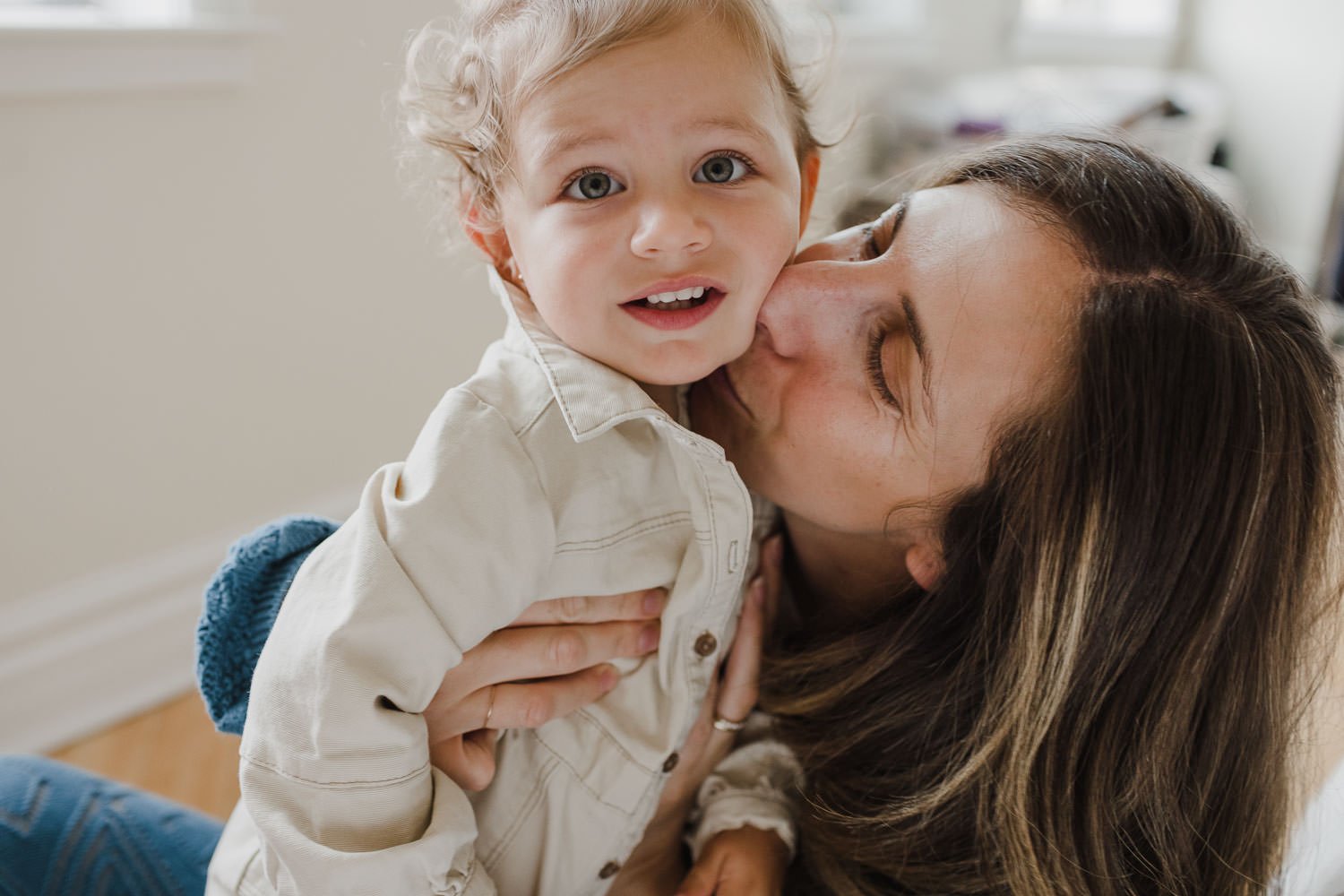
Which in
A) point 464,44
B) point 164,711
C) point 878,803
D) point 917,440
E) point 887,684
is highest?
point 464,44

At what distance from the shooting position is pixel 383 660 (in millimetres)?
787

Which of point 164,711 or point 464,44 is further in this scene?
point 164,711

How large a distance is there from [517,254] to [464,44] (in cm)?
20

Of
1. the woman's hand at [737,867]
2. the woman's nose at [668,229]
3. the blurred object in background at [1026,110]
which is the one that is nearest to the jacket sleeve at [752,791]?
the woman's hand at [737,867]

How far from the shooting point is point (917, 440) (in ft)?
3.07

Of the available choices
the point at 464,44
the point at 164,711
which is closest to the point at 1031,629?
the point at 464,44

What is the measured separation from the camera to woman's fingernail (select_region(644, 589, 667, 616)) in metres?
0.98

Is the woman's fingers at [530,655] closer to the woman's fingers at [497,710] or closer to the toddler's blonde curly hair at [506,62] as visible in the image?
the woman's fingers at [497,710]

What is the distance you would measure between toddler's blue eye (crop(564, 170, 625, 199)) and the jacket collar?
0.12 metres

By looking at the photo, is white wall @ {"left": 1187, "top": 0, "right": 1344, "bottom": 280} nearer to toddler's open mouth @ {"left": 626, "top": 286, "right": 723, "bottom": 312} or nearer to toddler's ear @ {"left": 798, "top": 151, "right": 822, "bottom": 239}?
toddler's ear @ {"left": 798, "top": 151, "right": 822, "bottom": 239}

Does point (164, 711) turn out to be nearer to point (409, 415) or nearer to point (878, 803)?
point (409, 415)

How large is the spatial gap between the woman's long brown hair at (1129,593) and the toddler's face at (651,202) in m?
0.24

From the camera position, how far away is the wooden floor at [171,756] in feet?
5.70

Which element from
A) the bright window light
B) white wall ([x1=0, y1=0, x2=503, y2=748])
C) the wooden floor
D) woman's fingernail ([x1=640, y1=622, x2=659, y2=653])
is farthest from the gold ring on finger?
the bright window light
